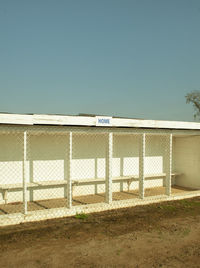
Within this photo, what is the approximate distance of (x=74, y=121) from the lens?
6387mm

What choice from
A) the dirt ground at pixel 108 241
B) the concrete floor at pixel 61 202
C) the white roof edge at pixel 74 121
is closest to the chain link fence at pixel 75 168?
the concrete floor at pixel 61 202

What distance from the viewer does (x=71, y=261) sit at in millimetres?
4062

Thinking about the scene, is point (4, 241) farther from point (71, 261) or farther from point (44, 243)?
point (71, 261)

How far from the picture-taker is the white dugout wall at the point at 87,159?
7121 millimetres

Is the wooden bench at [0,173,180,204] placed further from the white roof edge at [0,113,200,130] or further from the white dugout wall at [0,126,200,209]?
the white roof edge at [0,113,200,130]

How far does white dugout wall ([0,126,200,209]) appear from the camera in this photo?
7.12 meters

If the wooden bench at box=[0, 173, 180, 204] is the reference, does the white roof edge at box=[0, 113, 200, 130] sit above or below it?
above

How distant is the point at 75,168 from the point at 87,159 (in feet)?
1.84

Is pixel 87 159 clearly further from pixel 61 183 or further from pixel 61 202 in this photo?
pixel 61 202

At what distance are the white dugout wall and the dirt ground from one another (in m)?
0.93

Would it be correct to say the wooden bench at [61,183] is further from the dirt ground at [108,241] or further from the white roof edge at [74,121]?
the white roof edge at [74,121]

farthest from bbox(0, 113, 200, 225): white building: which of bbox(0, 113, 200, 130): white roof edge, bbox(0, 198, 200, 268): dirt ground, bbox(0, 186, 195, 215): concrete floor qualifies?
bbox(0, 198, 200, 268): dirt ground

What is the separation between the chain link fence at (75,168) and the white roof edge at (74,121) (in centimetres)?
23

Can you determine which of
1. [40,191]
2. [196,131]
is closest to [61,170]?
[40,191]
